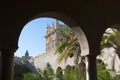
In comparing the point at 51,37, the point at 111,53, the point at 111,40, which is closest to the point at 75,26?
the point at 111,40

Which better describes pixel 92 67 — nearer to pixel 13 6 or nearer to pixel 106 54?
pixel 13 6

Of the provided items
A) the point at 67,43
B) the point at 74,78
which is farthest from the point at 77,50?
the point at 74,78

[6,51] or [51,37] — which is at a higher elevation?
[51,37]

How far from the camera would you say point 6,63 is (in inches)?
217

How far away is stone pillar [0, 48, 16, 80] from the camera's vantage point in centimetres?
548

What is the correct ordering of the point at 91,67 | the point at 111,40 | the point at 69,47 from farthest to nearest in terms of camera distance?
the point at 69,47 < the point at 111,40 < the point at 91,67

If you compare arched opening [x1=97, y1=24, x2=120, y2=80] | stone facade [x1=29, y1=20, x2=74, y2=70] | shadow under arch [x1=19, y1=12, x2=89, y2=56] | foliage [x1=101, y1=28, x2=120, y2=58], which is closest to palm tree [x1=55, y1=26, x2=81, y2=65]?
arched opening [x1=97, y1=24, x2=120, y2=80]

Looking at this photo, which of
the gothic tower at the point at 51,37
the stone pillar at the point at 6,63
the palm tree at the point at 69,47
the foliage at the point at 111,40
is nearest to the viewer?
the stone pillar at the point at 6,63

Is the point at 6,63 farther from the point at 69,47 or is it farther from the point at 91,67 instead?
the point at 69,47

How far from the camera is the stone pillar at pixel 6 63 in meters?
5.48

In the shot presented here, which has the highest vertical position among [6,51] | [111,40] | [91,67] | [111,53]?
[111,40]

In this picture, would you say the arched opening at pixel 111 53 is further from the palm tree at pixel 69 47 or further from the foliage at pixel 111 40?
the palm tree at pixel 69 47

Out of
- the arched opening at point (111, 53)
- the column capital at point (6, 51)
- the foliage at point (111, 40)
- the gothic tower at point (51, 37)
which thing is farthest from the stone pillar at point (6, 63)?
the gothic tower at point (51, 37)

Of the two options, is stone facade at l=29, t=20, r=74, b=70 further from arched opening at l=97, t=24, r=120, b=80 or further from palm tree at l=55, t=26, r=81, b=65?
palm tree at l=55, t=26, r=81, b=65
